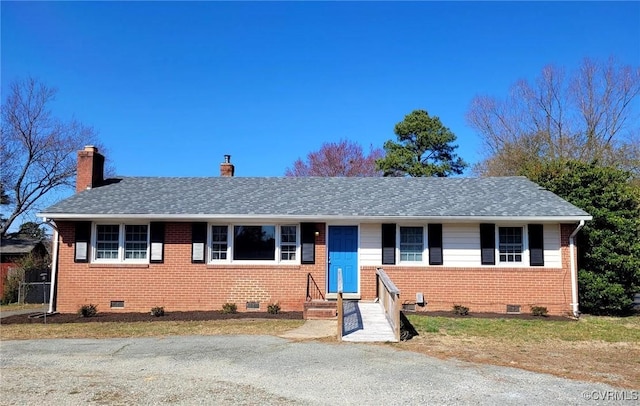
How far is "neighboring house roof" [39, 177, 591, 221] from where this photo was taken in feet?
45.0

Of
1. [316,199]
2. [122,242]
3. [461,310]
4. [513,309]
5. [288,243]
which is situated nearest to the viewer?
[461,310]

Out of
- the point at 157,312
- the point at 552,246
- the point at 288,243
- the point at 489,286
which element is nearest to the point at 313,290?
the point at 288,243

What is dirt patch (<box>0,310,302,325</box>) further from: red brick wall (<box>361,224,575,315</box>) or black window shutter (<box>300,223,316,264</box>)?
red brick wall (<box>361,224,575,315</box>)

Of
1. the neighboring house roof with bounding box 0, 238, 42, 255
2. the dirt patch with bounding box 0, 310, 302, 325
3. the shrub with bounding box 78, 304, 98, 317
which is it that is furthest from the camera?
the neighboring house roof with bounding box 0, 238, 42, 255

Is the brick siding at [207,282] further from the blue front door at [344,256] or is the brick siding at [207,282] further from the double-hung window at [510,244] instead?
the double-hung window at [510,244]

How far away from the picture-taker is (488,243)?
545 inches

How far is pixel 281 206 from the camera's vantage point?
47.8ft

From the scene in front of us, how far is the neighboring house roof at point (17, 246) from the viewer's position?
23.2 m

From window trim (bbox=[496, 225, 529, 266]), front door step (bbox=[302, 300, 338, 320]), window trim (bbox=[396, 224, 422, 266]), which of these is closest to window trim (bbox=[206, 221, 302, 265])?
front door step (bbox=[302, 300, 338, 320])

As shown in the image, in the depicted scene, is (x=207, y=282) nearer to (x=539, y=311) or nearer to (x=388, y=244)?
(x=388, y=244)

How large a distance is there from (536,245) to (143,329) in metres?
11.1

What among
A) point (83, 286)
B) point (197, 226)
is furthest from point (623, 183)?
point (83, 286)

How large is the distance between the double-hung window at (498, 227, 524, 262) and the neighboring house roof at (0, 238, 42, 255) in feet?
71.8

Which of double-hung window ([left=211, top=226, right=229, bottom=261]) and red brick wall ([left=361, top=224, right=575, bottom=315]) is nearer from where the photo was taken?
red brick wall ([left=361, top=224, right=575, bottom=315])
